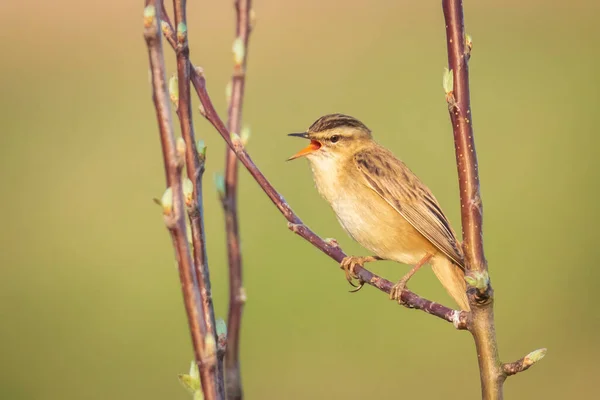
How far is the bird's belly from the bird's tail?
0.10m

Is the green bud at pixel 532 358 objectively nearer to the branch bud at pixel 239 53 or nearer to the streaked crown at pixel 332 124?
the branch bud at pixel 239 53

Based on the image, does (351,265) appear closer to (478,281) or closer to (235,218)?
(235,218)

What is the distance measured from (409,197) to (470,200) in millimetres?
2285

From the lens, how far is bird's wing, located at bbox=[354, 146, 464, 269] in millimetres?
4180

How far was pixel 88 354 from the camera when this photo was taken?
8867 mm

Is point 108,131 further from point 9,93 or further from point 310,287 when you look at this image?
point 310,287

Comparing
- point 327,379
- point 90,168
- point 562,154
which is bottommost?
point 327,379

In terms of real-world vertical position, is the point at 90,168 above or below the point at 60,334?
above

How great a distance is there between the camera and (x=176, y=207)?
69.3 inches

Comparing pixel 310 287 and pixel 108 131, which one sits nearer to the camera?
pixel 310 287

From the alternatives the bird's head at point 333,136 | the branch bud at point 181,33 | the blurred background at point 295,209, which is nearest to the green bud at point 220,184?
the branch bud at point 181,33

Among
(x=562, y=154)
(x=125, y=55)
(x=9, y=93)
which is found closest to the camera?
(x=562, y=154)

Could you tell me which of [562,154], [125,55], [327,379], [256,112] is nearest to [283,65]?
[256,112]

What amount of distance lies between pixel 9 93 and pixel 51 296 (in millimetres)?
5365
